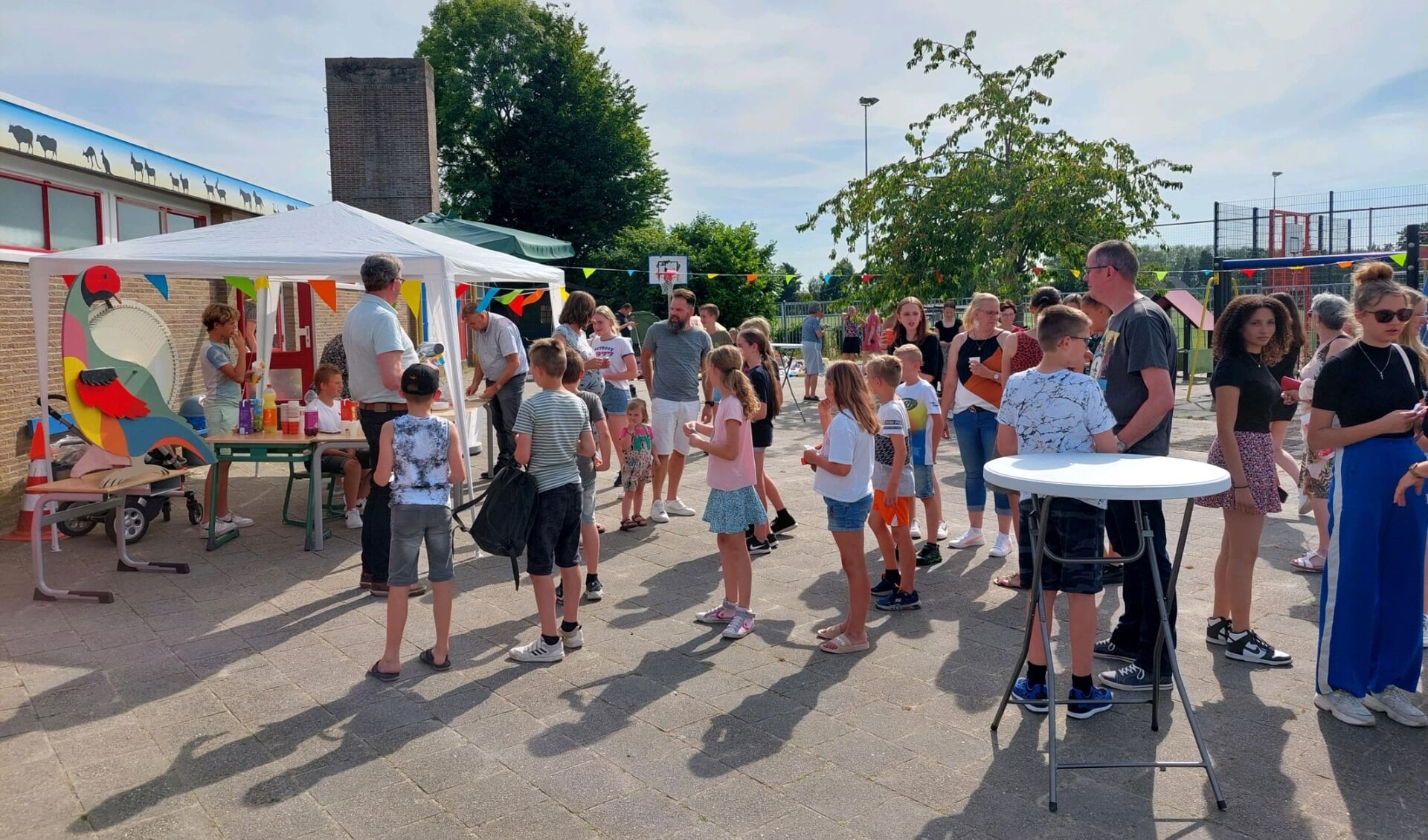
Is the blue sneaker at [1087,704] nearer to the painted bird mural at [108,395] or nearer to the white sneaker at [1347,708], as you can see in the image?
the white sneaker at [1347,708]

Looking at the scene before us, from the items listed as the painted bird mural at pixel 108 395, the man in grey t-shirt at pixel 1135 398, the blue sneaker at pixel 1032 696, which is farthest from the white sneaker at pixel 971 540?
the painted bird mural at pixel 108 395

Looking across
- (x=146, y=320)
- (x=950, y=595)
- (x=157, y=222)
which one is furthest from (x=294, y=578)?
(x=157, y=222)

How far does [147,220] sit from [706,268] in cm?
2000

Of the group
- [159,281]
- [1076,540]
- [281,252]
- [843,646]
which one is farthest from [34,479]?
[1076,540]

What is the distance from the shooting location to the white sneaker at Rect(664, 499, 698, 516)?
26.6 feet

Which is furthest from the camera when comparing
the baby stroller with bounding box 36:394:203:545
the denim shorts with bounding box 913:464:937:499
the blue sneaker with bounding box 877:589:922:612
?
the baby stroller with bounding box 36:394:203:545

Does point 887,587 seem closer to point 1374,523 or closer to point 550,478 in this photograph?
point 550,478

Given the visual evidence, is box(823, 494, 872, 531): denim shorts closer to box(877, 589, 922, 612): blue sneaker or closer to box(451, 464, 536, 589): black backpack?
box(877, 589, 922, 612): blue sneaker

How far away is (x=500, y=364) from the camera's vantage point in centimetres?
799

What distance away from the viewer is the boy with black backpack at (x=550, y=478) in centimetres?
472

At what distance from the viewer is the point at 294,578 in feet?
20.9

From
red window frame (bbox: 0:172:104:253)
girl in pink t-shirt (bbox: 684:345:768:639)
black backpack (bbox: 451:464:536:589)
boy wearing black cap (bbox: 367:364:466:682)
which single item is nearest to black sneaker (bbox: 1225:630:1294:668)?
girl in pink t-shirt (bbox: 684:345:768:639)

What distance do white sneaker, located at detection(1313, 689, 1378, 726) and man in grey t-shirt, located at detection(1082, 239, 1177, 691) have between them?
0.57 metres

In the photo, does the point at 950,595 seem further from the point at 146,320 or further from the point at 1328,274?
the point at 1328,274
